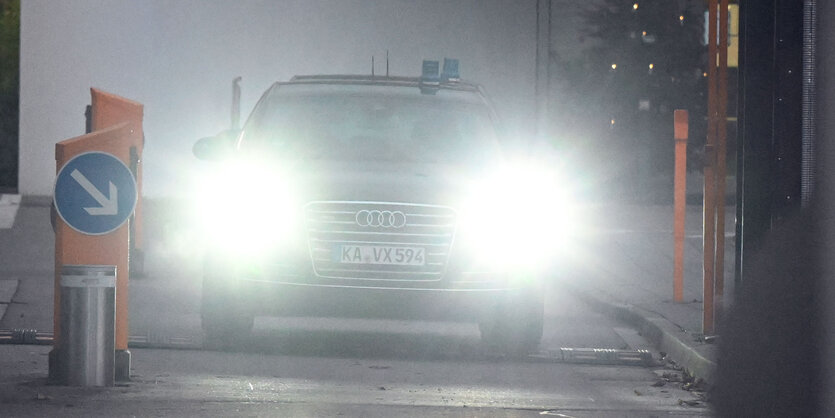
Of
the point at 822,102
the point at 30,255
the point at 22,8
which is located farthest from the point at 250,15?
the point at 822,102

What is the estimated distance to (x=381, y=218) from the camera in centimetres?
889

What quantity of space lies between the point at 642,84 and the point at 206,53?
54.0ft

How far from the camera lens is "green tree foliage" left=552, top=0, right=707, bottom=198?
38250mm

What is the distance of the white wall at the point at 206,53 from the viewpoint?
24.4 meters

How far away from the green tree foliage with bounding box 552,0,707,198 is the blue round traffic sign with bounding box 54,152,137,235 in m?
31.1

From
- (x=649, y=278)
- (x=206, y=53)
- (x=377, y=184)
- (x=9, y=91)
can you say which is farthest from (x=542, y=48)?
(x=377, y=184)

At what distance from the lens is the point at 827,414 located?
127 inches

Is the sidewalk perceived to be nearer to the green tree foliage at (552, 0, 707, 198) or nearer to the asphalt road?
the asphalt road

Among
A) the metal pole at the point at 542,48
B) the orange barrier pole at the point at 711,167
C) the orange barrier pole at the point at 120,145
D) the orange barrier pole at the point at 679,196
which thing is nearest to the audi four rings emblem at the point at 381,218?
the orange barrier pole at the point at 120,145

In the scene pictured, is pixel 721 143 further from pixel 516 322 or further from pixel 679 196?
pixel 679 196

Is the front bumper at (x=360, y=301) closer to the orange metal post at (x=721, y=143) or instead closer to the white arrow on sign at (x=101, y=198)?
the orange metal post at (x=721, y=143)

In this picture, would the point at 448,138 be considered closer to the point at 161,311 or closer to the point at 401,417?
the point at 161,311

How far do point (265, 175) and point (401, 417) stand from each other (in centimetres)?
265

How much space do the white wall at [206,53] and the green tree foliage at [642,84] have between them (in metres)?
12.6
